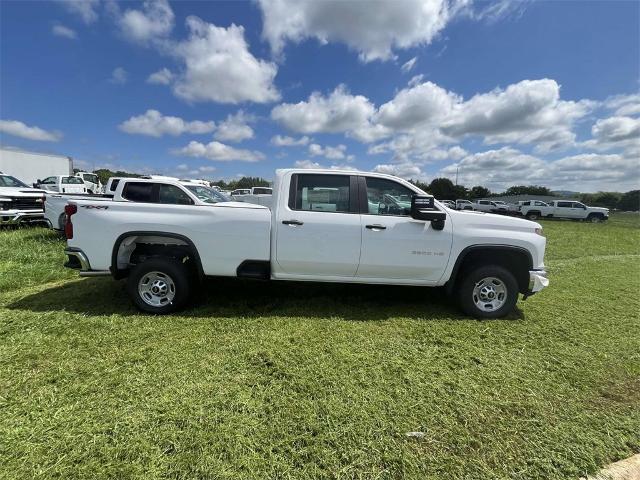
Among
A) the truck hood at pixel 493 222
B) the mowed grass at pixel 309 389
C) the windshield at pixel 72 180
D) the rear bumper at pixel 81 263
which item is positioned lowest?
the mowed grass at pixel 309 389

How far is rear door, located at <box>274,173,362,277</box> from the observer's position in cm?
376

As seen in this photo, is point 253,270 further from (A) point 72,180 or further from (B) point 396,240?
(A) point 72,180

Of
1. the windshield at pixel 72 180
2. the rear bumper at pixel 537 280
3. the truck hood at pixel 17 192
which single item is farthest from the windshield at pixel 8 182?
the rear bumper at pixel 537 280

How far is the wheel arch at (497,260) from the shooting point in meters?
3.89

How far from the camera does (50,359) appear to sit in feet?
9.35

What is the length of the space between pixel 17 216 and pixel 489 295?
41.2ft

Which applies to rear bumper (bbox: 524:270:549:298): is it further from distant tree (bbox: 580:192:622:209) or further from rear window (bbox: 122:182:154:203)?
distant tree (bbox: 580:192:622:209)

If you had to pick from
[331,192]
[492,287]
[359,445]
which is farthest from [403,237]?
[359,445]

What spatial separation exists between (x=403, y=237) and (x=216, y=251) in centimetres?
223

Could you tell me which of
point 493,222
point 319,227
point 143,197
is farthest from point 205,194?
point 493,222

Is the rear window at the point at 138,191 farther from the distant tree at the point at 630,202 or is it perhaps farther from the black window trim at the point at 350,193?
the distant tree at the point at 630,202

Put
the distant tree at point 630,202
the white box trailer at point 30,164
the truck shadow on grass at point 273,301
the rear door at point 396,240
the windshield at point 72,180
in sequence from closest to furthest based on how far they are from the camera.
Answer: the rear door at point 396,240
the truck shadow on grass at point 273,301
the windshield at point 72,180
the white box trailer at point 30,164
the distant tree at point 630,202

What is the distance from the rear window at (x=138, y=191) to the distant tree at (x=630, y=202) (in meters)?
73.6

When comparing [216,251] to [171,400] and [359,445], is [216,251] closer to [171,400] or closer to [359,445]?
[171,400]
